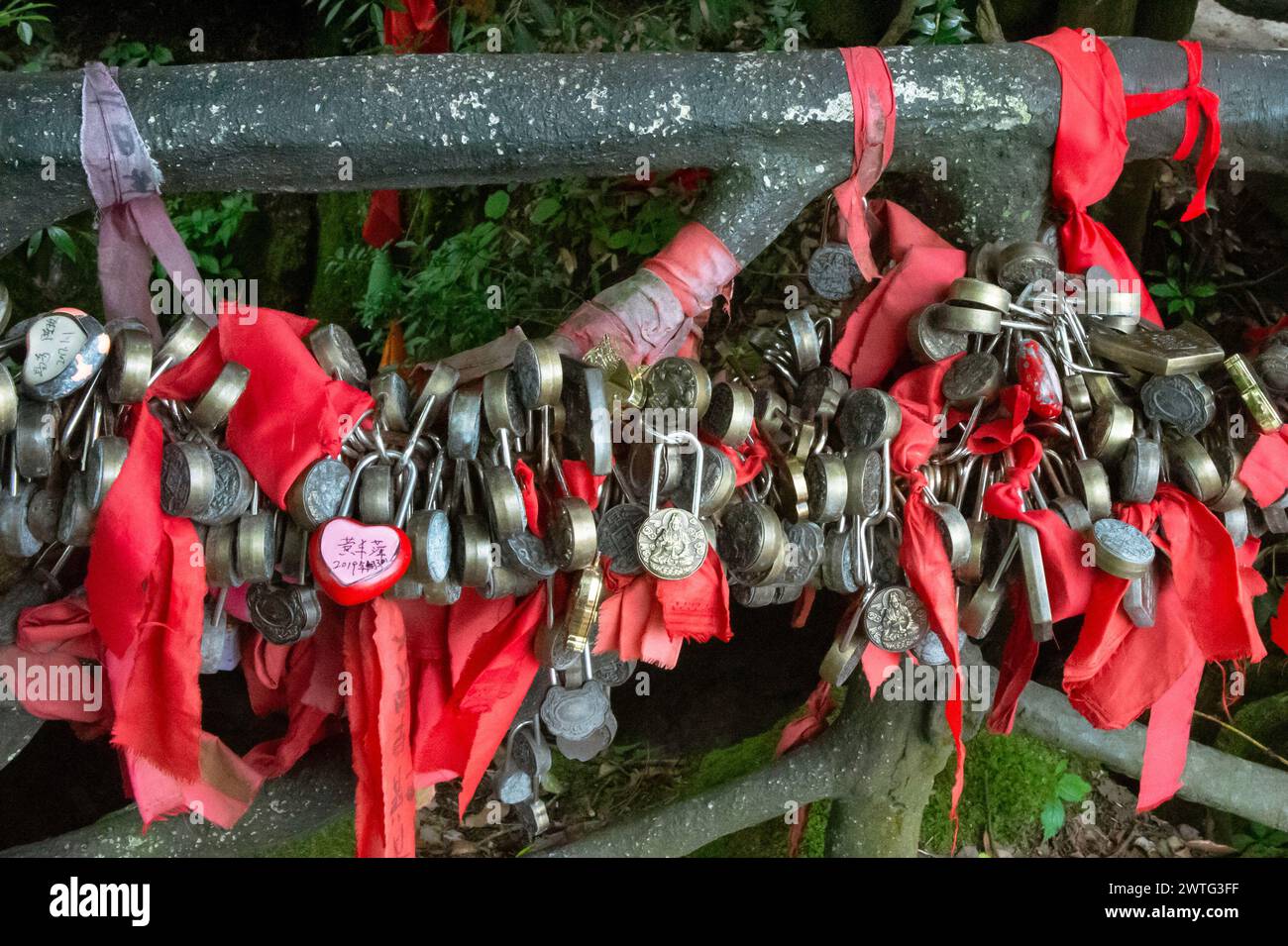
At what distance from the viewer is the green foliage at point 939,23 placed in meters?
2.31

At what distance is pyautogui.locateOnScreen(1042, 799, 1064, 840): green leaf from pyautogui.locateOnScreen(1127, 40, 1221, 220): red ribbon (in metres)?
1.65

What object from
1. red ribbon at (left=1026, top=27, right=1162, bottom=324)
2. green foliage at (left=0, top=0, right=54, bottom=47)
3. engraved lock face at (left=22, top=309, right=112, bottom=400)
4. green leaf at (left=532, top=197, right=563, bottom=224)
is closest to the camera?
engraved lock face at (left=22, top=309, right=112, bottom=400)

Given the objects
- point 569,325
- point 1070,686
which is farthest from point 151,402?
point 1070,686

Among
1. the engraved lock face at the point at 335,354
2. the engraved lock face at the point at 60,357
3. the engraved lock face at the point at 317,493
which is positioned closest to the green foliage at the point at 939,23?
the engraved lock face at the point at 335,354

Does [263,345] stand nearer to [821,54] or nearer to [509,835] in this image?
[821,54]

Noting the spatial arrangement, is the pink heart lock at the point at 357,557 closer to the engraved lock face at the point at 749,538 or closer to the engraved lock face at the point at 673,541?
the engraved lock face at the point at 673,541

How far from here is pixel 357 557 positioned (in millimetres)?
1179

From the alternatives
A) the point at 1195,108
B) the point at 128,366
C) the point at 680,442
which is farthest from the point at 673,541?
the point at 1195,108

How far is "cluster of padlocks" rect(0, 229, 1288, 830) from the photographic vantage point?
1195mm

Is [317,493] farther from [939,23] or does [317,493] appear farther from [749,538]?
[939,23]

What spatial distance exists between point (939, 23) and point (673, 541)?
158 centimetres

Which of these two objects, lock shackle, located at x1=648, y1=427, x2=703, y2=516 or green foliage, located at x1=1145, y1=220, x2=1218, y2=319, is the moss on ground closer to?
lock shackle, located at x1=648, y1=427, x2=703, y2=516

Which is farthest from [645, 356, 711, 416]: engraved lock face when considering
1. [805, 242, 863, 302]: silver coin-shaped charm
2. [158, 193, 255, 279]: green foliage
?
[158, 193, 255, 279]: green foliage

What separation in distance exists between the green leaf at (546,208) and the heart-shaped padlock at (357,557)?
1924 millimetres
